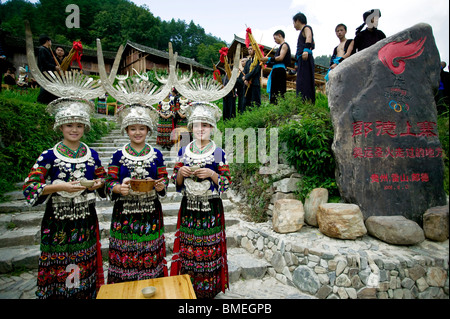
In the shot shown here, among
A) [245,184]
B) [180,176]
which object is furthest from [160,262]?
[245,184]

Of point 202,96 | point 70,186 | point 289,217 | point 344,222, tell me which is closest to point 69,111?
point 70,186

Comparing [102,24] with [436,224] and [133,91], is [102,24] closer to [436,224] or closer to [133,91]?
[133,91]

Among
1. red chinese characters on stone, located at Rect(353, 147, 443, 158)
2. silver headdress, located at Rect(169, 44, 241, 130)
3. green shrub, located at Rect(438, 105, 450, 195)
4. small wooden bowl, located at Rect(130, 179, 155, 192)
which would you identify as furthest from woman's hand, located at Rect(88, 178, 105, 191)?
green shrub, located at Rect(438, 105, 450, 195)

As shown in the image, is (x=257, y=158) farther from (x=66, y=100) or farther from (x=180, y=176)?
(x=66, y=100)

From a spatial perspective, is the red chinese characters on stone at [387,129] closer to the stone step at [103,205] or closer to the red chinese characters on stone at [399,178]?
the red chinese characters on stone at [399,178]

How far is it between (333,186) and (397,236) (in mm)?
1110

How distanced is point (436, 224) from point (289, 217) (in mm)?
2051

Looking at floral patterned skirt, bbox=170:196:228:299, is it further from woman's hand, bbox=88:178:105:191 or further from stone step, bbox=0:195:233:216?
stone step, bbox=0:195:233:216

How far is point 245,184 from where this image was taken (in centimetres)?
520

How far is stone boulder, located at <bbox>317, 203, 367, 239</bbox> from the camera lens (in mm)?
3348

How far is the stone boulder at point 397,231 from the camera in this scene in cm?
321

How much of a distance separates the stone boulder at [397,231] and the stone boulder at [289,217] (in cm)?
105

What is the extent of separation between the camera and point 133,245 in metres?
2.40

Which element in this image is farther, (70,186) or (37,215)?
(37,215)
